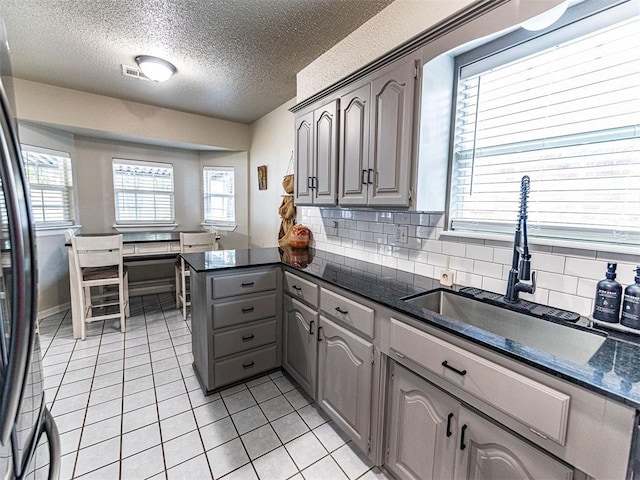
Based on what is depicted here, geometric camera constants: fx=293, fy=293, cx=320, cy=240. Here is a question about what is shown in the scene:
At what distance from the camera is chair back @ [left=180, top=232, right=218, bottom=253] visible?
361 centimetres

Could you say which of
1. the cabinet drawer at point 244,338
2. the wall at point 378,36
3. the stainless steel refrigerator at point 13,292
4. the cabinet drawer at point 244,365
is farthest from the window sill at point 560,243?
the stainless steel refrigerator at point 13,292

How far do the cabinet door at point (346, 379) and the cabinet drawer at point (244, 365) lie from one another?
0.58 m

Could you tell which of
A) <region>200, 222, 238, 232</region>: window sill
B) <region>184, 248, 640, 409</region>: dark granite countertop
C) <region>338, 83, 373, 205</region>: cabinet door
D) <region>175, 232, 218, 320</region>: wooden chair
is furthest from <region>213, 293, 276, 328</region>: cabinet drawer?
<region>200, 222, 238, 232</region>: window sill

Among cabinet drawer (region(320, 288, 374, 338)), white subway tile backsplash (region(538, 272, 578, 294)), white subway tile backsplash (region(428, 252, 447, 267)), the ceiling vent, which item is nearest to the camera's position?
white subway tile backsplash (region(538, 272, 578, 294))

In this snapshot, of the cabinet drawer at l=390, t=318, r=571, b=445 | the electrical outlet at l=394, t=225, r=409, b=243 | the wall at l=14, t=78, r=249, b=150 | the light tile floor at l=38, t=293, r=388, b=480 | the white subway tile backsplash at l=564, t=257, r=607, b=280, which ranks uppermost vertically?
the wall at l=14, t=78, r=249, b=150

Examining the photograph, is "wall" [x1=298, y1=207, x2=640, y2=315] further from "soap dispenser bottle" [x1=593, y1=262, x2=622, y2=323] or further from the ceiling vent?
the ceiling vent

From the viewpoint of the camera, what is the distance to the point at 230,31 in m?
2.04

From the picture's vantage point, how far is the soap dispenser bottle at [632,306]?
1.02 meters

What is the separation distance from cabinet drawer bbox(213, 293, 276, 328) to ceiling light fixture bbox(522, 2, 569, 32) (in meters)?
2.07

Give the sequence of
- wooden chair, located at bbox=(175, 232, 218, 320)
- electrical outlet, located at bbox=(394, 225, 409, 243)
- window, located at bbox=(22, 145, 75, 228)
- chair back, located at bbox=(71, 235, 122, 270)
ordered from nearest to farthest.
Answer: electrical outlet, located at bbox=(394, 225, 409, 243), chair back, located at bbox=(71, 235, 122, 270), window, located at bbox=(22, 145, 75, 228), wooden chair, located at bbox=(175, 232, 218, 320)

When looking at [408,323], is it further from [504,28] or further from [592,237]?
[504,28]

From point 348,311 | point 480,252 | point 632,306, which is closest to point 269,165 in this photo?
point 348,311

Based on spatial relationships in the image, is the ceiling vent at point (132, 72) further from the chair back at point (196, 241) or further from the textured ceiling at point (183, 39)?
the chair back at point (196, 241)

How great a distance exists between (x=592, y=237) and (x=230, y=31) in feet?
7.97
